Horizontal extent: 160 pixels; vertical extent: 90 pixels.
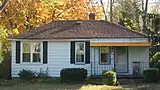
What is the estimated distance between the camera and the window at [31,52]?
3100 cm

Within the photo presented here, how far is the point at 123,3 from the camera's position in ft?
186

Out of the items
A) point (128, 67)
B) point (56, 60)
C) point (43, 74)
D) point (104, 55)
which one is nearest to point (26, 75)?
point (43, 74)

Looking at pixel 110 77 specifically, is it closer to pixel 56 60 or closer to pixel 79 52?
pixel 79 52

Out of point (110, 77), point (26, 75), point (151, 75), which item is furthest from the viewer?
point (26, 75)

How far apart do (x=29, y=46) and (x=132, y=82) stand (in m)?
8.49

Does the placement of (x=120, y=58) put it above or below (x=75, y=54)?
below

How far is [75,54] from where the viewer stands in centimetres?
3055

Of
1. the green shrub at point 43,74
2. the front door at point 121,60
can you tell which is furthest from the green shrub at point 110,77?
the green shrub at point 43,74

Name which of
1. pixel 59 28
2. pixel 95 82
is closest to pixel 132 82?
pixel 95 82

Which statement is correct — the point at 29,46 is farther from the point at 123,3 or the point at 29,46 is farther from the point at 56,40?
the point at 123,3

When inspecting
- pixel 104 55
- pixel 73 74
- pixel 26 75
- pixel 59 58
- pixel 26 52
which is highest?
pixel 26 52

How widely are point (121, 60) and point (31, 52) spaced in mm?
6813

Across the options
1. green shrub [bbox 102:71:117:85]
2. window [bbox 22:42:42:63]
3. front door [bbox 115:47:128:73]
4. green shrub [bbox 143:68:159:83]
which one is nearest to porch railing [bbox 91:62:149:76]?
front door [bbox 115:47:128:73]

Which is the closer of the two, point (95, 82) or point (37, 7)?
point (95, 82)
